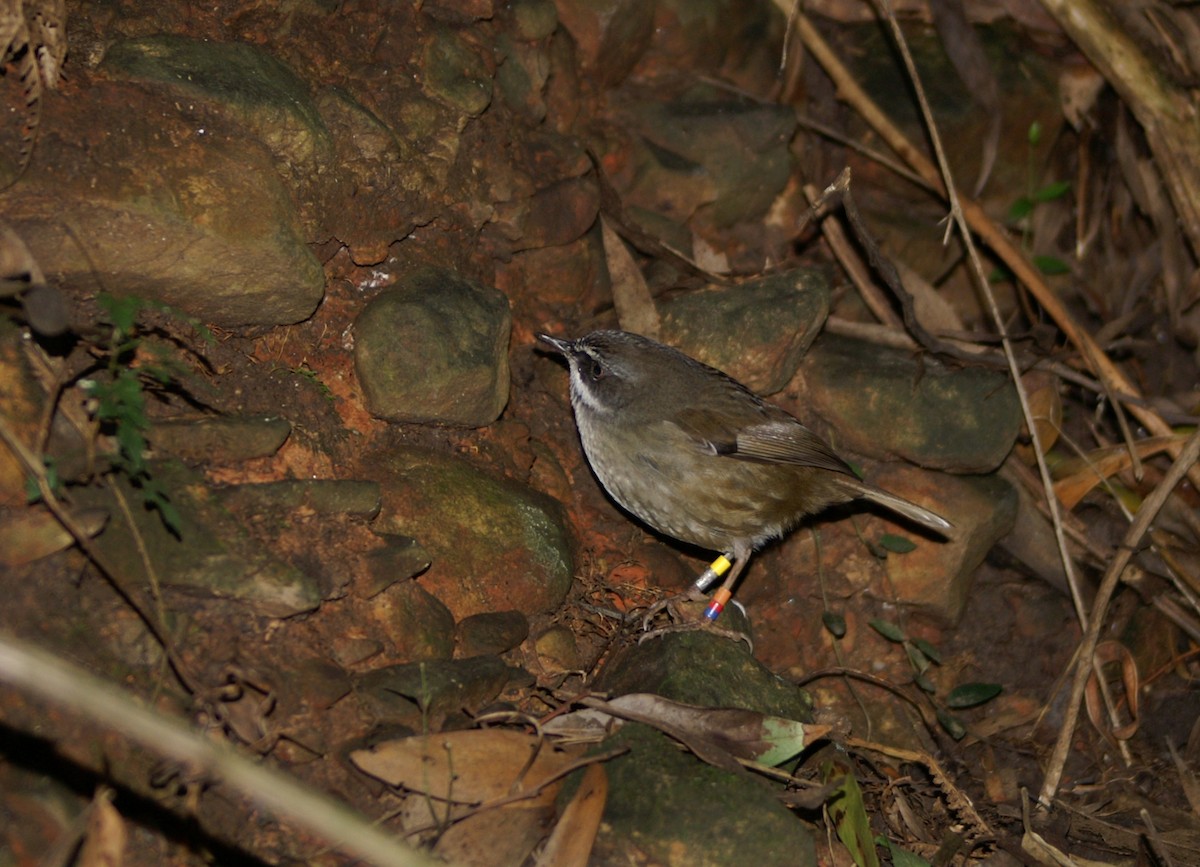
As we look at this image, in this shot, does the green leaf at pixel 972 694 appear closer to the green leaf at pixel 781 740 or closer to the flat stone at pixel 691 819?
the green leaf at pixel 781 740

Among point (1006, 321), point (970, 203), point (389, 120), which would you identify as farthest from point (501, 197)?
point (1006, 321)

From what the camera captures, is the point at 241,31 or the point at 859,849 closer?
the point at 859,849

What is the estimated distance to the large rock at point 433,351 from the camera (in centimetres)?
477

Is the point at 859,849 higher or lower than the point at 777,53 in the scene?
lower

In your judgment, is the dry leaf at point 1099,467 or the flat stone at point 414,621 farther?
the dry leaf at point 1099,467

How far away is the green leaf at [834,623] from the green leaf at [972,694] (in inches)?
27.2

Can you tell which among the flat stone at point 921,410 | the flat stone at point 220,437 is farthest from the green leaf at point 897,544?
the flat stone at point 220,437

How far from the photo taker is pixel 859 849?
4293 millimetres

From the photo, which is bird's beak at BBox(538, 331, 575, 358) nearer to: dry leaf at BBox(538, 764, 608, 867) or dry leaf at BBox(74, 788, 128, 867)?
dry leaf at BBox(538, 764, 608, 867)

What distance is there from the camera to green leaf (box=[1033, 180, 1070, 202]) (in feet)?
24.5

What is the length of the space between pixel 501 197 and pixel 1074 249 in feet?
14.9

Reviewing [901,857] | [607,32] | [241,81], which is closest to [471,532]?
[241,81]

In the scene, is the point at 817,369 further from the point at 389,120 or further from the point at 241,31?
the point at 241,31

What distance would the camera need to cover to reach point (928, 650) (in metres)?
5.82
